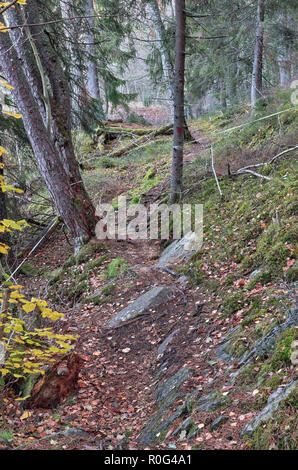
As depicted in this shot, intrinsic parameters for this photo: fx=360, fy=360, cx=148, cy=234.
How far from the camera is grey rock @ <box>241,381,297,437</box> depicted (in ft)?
8.70

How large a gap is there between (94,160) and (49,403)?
1124cm

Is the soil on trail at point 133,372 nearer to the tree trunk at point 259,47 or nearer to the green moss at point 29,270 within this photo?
the green moss at point 29,270

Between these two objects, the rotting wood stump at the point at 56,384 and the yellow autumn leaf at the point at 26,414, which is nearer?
the yellow autumn leaf at the point at 26,414

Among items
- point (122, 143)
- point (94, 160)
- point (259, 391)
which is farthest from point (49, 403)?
point (122, 143)

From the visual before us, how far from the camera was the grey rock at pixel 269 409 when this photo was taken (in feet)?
8.70

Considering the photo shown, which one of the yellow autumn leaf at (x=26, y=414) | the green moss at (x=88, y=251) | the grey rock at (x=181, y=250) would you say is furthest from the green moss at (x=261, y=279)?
the green moss at (x=88, y=251)

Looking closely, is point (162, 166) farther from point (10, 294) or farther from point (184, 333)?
point (10, 294)

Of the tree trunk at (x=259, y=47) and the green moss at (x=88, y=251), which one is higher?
the tree trunk at (x=259, y=47)

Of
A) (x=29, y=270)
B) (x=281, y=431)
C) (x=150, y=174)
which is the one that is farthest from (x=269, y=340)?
(x=150, y=174)

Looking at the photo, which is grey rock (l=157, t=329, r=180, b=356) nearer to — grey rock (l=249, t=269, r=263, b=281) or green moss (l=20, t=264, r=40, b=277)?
grey rock (l=249, t=269, r=263, b=281)

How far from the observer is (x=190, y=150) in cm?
1202

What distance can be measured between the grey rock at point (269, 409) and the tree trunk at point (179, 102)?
591cm

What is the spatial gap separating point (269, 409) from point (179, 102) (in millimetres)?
6435

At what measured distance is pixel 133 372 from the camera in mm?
4562
